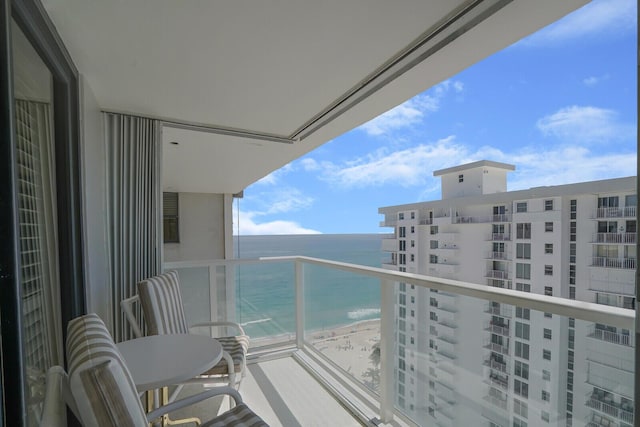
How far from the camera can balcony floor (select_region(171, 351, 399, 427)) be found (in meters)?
2.26

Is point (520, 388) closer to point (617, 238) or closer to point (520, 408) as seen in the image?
point (520, 408)

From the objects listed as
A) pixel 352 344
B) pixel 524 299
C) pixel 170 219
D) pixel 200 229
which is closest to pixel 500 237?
pixel 524 299

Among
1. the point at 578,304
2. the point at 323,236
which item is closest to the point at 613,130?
the point at 578,304

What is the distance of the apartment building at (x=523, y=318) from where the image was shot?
1148 millimetres

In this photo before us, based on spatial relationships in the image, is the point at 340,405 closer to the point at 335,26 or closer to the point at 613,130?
the point at 613,130

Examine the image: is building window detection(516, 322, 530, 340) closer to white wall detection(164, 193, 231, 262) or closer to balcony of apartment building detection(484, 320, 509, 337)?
balcony of apartment building detection(484, 320, 509, 337)

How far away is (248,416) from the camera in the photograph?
1400 millimetres

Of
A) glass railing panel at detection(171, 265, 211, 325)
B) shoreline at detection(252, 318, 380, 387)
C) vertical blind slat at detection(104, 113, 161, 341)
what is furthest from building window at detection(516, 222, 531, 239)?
glass railing panel at detection(171, 265, 211, 325)

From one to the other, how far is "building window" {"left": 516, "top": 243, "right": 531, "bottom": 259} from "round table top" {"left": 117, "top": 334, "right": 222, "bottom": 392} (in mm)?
1812

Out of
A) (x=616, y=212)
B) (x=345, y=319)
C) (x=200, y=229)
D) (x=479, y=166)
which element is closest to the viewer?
(x=616, y=212)

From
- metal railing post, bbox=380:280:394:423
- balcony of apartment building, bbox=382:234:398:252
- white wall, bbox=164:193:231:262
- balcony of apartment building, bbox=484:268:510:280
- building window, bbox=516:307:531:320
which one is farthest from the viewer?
white wall, bbox=164:193:231:262

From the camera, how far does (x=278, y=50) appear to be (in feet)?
5.38

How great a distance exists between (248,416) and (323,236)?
4459 millimetres

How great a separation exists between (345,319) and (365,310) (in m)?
0.47
